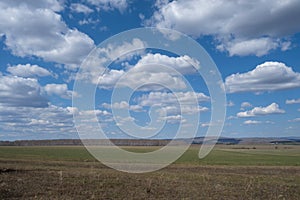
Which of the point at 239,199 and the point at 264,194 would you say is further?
the point at 264,194

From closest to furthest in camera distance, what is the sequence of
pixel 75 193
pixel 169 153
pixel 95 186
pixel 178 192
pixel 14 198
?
pixel 14 198
pixel 75 193
pixel 178 192
pixel 95 186
pixel 169 153

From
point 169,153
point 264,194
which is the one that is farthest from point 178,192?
point 169,153

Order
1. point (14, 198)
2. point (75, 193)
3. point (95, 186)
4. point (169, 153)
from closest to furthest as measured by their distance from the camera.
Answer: point (14, 198), point (75, 193), point (95, 186), point (169, 153)

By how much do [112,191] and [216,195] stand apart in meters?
6.44

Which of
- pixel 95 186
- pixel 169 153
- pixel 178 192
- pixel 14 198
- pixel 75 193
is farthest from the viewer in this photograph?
pixel 169 153

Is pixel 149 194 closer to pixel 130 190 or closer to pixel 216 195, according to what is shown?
pixel 130 190

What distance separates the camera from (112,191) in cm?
2230

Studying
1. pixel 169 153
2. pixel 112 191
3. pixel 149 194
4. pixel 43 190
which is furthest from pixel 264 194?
pixel 169 153

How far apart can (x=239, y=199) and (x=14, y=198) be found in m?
12.5

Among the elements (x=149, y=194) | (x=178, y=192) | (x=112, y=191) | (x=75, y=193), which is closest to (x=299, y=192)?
(x=178, y=192)

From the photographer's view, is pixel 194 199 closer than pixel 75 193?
Yes

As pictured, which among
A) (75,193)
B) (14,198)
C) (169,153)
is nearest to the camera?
(14,198)

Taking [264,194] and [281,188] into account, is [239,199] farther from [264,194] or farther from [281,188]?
[281,188]

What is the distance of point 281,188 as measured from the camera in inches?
1014
